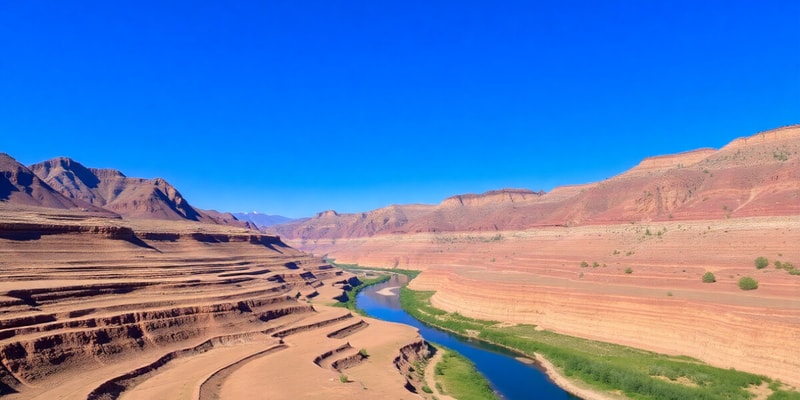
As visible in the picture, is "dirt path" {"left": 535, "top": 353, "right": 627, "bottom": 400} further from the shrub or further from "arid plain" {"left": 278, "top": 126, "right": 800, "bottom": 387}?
the shrub

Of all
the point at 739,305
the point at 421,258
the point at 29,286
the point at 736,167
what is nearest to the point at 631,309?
the point at 739,305

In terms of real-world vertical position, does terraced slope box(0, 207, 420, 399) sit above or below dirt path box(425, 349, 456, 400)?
above

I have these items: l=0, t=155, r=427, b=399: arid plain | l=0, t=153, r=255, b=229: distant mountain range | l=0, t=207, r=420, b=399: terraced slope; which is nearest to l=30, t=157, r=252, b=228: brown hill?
l=0, t=153, r=255, b=229: distant mountain range

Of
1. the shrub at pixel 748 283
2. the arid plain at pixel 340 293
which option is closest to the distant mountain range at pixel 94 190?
the arid plain at pixel 340 293

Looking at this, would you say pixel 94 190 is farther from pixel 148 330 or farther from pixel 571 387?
pixel 571 387

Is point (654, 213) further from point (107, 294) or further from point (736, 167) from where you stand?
point (107, 294)

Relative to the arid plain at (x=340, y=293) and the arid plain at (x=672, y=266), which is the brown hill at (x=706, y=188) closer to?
the arid plain at (x=672, y=266)
